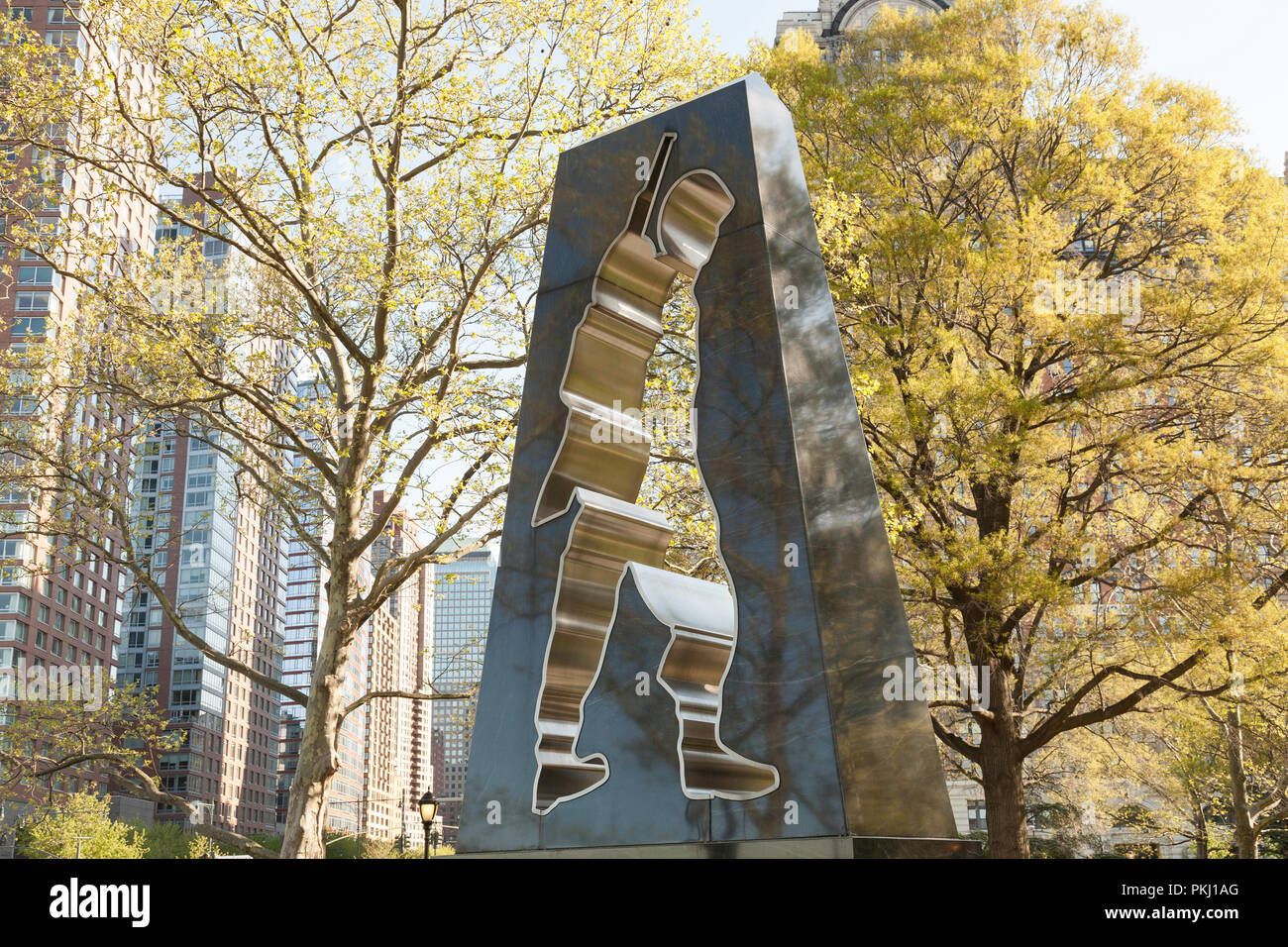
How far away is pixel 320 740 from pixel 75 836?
111 ft

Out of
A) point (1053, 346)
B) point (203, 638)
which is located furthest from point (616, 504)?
point (203, 638)

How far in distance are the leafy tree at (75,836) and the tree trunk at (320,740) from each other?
1211 inches

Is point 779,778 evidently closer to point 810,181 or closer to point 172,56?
point 810,181

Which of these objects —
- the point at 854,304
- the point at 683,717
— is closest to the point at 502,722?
the point at 683,717

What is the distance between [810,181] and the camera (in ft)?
49.2

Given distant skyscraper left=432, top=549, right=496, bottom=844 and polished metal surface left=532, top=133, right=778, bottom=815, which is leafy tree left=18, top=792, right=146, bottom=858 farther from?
polished metal surface left=532, top=133, right=778, bottom=815

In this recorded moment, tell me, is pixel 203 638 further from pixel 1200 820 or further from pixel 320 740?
pixel 320 740

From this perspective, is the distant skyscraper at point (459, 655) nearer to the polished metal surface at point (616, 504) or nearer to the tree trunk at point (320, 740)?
the polished metal surface at point (616, 504)

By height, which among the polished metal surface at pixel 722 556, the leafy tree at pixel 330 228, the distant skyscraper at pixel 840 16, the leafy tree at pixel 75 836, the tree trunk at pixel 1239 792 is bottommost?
the leafy tree at pixel 75 836

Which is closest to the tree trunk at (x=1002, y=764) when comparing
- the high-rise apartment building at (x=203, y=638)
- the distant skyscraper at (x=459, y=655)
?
the distant skyscraper at (x=459, y=655)

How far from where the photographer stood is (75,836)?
134 ft

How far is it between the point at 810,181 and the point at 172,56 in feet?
29.6

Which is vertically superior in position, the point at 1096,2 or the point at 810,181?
the point at 1096,2

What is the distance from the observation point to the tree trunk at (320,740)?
1412 centimetres
